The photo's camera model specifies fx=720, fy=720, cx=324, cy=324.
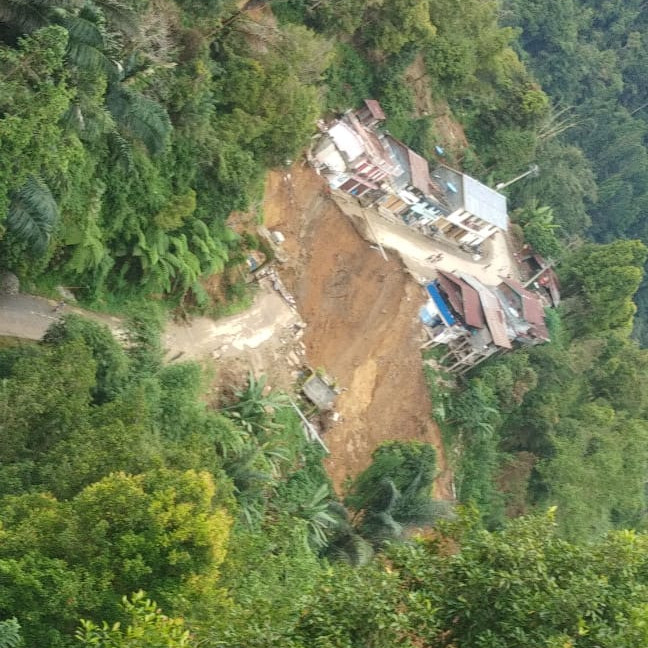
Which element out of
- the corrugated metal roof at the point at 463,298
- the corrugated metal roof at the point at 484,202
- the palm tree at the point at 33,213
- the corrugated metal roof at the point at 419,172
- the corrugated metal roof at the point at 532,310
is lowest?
the corrugated metal roof at the point at 532,310

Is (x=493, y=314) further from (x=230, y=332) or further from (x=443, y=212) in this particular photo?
(x=230, y=332)

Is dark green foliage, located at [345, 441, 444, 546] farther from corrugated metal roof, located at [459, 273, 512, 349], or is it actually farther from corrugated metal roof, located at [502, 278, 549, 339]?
corrugated metal roof, located at [502, 278, 549, 339]

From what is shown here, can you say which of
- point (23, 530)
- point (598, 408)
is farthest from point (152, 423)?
point (598, 408)

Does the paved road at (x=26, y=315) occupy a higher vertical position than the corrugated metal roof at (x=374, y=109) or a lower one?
lower

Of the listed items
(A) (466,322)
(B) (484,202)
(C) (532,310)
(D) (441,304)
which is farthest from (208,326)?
(B) (484,202)

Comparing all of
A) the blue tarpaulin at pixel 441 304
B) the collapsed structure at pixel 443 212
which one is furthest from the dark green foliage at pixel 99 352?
the blue tarpaulin at pixel 441 304

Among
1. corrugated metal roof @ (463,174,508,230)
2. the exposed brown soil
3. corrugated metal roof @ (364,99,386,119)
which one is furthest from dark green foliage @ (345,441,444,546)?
corrugated metal roof @ (364,99,386,119)

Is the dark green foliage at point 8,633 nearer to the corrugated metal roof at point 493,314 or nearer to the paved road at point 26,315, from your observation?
the paved road at point 26,315
